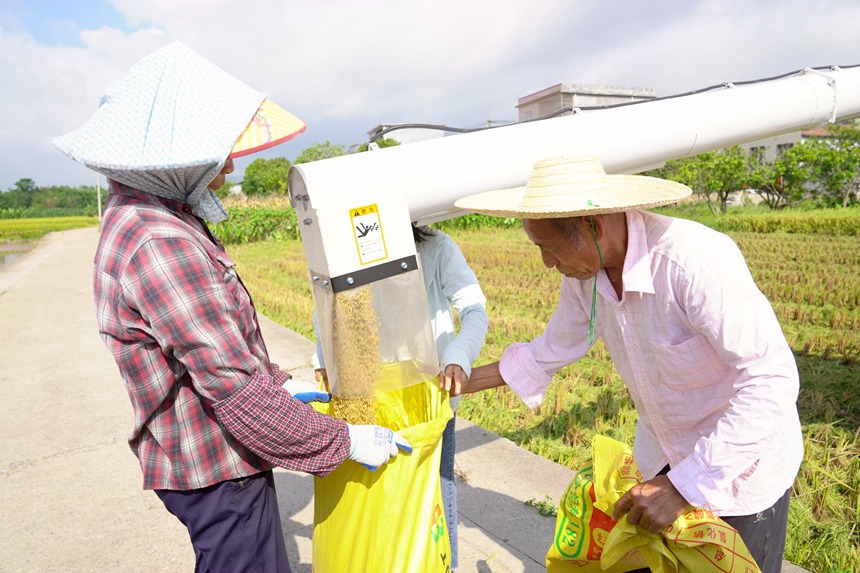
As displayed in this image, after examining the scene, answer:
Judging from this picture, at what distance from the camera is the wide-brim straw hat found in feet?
4.53

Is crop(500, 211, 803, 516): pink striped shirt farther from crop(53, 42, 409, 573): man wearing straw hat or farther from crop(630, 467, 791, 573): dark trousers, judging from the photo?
crop(53, 42, 409, 573): man wearing straw hat

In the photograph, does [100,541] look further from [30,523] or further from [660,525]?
[660,525]

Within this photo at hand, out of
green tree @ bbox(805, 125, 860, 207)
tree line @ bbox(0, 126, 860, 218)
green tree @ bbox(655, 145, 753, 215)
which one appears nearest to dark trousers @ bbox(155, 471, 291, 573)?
tree line @ bbox(0, 126, 860, 218)

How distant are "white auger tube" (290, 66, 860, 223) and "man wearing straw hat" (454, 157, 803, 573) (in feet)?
0.38

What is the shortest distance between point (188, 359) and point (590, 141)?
137cm

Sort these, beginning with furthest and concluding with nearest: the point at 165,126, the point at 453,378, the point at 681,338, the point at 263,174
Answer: the point at 263,174, the point at 453,378, the point at 681,338, the point at 165,126

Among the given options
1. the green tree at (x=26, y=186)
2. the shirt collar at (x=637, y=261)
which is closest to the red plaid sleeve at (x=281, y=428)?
the shirt collar at (x=637, y=261)

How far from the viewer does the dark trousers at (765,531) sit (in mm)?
1466

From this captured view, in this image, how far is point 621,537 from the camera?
145 cm

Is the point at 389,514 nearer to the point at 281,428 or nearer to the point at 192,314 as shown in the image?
the point at 281,428

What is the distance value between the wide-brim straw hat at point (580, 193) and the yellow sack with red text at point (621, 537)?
76 centimetres

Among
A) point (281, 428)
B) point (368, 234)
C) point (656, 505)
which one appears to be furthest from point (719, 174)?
point (281, 428)

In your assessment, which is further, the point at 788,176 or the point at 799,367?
the point at 788,176

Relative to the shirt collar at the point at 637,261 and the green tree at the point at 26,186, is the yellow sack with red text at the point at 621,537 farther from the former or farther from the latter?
the green tree at the point at 26,186
